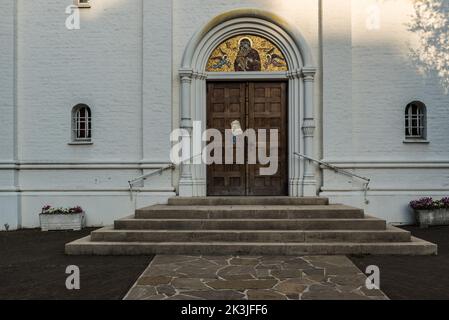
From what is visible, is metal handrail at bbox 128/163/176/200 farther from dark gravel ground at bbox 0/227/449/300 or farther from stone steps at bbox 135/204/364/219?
dark gravel ground at bbox 0/227/449/300

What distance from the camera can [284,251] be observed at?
21.4ft

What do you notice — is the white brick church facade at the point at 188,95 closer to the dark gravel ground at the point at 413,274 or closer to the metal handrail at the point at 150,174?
the metal handrail at the point at 150,174

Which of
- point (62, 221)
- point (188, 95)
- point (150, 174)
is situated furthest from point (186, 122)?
point (62, 221)

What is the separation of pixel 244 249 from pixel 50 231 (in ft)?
17.0

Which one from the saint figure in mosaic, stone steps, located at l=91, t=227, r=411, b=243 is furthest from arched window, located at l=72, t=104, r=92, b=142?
the saint figure in mosaic

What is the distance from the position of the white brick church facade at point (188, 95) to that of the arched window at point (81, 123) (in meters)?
0.08

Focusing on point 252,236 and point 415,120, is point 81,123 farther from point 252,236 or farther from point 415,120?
point 415,120

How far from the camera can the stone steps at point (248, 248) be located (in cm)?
649

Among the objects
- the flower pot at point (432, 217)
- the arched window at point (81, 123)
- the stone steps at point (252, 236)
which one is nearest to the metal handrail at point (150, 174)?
the arched window at point (81, 123)

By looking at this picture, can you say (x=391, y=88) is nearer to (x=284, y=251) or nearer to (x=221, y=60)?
(x=221, y=60)

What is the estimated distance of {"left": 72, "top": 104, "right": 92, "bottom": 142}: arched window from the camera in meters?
9.74

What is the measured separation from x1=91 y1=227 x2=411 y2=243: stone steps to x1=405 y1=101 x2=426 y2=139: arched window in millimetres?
3581

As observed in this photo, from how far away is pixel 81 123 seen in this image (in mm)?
9828

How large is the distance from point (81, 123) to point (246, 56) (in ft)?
15.2
